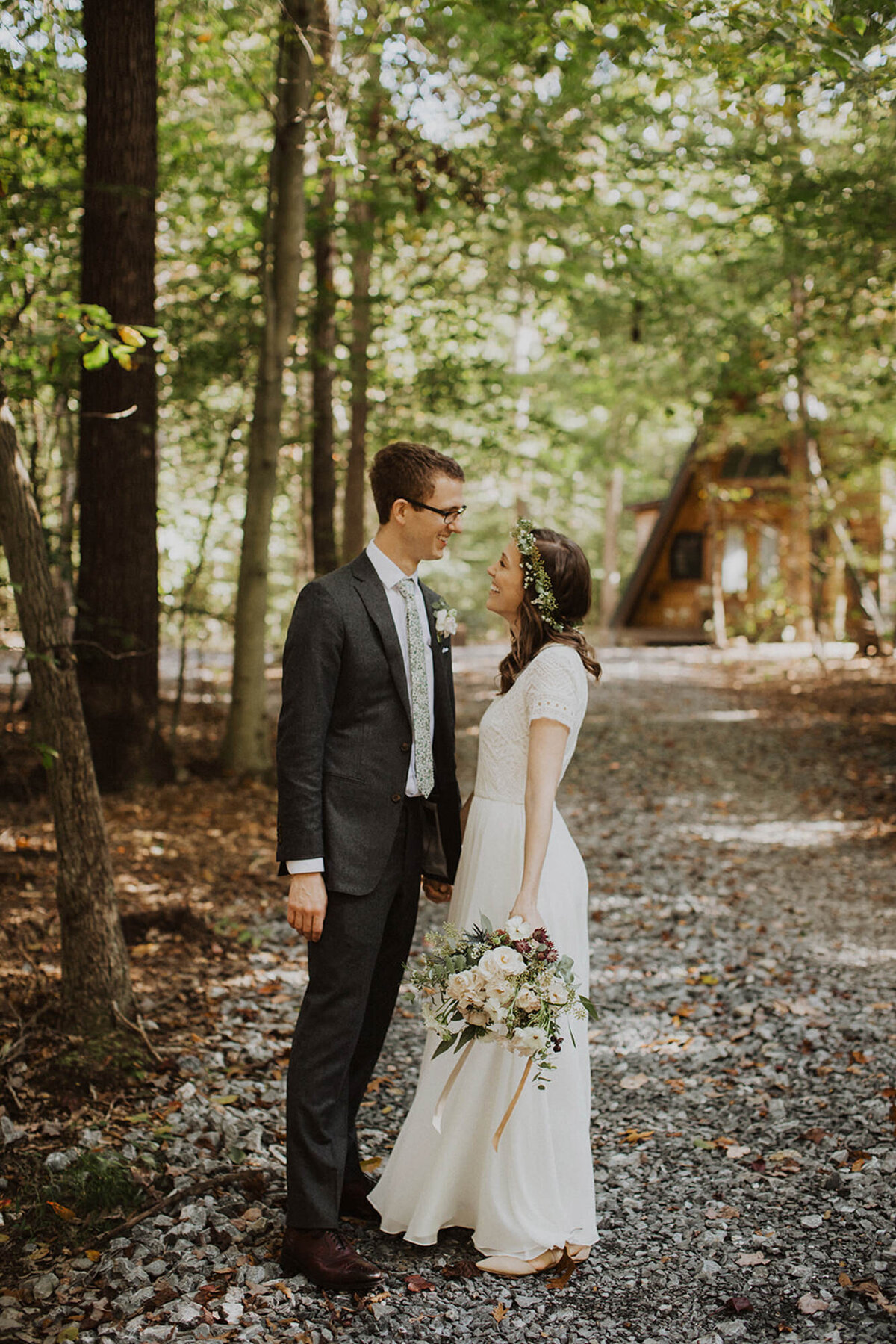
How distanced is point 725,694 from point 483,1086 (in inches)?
497

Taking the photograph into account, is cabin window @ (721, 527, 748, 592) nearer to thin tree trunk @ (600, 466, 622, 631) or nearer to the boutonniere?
thin tree trunk @ (600, 466, 622, 631)

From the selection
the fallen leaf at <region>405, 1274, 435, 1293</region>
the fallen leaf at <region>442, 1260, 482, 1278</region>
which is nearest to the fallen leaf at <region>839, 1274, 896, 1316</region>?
the fallen leaf at <region>442, 1260, 482, 1278</region>

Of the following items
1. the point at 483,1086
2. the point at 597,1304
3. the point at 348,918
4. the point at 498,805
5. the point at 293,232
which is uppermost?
the point at 293,232

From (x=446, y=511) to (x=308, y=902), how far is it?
1.29 metres

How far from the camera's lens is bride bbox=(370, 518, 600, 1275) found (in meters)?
3.27

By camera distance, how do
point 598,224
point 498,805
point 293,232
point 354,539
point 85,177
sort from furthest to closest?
1. point 354,539
2. point 598,224
3. point 293,232
4. point 85,177
5. point 498,805

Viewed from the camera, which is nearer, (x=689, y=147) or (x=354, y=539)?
(x=689, y=147)

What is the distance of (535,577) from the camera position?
3.38m

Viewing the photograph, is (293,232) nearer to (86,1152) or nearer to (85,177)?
(85,177)

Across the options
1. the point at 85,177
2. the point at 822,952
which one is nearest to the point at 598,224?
the point at 85,177

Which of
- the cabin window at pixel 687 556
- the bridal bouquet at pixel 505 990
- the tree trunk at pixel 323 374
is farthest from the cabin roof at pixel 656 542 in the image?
the bridal bouquet at pixel 505 990

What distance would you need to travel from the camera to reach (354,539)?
1227 cm

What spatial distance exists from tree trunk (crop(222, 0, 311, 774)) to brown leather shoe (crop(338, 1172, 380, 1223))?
591 cm

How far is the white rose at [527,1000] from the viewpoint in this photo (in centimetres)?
290
